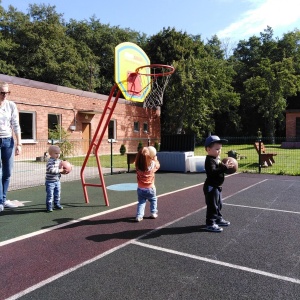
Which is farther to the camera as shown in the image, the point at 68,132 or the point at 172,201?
the point at 68,132

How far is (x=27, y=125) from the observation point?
60.3ft

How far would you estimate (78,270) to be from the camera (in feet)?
11.5

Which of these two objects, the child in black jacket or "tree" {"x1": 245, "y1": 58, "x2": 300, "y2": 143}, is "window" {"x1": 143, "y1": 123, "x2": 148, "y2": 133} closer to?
"tree" {"x1": 245, "y1": 58, "x2": 300, "y2": 143}

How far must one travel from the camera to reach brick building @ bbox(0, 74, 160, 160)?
17484 millimetres

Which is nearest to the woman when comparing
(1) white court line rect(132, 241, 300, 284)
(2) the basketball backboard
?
(2) the basketball backboard

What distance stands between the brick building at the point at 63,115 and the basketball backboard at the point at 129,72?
263 inches

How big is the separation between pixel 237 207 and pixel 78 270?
4164mm

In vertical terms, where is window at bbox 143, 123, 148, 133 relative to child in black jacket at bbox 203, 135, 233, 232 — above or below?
above

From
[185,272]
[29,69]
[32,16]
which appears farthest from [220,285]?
[32,16]

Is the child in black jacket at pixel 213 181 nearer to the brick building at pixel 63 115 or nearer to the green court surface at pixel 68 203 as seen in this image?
the green court surface at pixel 68 203

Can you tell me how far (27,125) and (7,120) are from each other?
1306 centimetres

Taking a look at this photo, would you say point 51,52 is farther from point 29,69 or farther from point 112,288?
point 112,288

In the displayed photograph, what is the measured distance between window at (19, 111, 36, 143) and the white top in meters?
12.5

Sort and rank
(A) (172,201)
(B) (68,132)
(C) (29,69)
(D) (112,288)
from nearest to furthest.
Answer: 1. (D) (112,288)
2. (A) (172,201)
3. (B) (68,132)
4. (C) (29,69)
